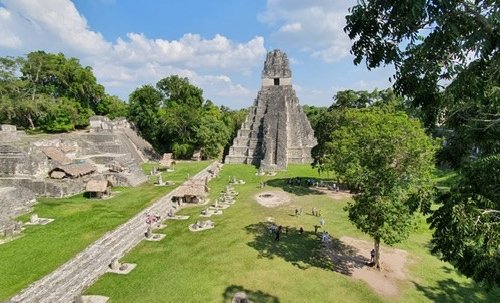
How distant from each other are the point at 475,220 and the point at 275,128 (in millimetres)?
39146

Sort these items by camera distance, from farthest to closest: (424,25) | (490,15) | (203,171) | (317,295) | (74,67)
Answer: (74,67) < (203,171) < (317,295) < (424,25) < (490,15)

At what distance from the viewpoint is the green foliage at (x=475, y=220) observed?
5.49 m

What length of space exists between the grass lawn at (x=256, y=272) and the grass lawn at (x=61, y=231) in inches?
99.1

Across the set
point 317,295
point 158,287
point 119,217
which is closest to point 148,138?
point 119,217

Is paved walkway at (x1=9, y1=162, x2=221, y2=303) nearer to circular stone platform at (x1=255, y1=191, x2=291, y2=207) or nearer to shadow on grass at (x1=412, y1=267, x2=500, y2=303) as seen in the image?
circular stone platform at (x1=255, y1=191, x2=291, y2=207)

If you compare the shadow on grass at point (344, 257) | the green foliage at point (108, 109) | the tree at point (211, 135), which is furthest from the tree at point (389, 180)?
the green foliage at point (108, 109)

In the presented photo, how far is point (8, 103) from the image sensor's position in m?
39.1

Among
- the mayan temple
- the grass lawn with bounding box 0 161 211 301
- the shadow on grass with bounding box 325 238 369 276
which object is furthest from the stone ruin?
the shadow on grass with bounding box 325 238 369 276

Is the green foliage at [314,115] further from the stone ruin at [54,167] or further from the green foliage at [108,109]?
the green foliage at [108,109]

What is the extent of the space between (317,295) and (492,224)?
9.92m

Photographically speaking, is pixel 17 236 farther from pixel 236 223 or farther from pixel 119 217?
pixel 236 223

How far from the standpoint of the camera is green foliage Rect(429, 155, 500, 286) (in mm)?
5488

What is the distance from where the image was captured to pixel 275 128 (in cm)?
4444

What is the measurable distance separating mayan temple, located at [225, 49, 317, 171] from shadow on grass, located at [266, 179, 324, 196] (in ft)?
19.2
